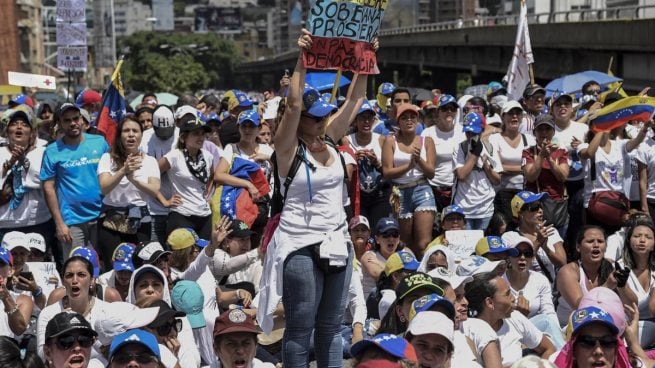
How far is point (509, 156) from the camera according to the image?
11.2 meters

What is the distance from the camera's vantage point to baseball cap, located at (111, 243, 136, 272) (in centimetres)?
848

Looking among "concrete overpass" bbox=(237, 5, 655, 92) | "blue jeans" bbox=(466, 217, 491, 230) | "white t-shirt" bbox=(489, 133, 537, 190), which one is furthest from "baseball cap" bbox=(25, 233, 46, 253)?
"concrete overpass" bbox=(237, 5, 655, 92)

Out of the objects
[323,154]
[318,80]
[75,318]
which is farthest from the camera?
[318,80]

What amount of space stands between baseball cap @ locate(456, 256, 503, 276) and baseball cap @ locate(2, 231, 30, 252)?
3166 mm

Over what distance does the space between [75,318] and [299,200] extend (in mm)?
1277

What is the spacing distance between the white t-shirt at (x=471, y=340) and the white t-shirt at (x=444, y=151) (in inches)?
169

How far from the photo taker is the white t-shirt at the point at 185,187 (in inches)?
403

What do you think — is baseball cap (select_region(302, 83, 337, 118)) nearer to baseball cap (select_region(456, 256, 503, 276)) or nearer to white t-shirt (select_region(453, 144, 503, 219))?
baseball cap (select_region(456, 256, 503, 276))

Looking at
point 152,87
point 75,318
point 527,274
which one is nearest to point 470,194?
point 527,274

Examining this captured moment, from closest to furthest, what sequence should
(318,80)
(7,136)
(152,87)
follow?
(7,136), (318,80), (152,87)

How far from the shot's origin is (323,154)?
648 centimetres

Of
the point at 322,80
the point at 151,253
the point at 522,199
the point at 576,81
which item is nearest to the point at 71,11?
the point at 322,80

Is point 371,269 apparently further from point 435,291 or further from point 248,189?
point 435,291

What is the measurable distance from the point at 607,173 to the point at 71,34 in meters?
9.77
